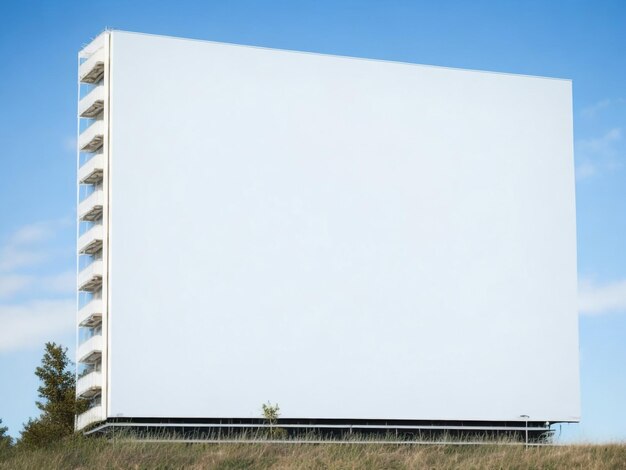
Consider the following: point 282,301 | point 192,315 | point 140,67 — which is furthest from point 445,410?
point 140,67

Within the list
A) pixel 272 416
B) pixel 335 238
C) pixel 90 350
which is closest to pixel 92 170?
pixel 90 350

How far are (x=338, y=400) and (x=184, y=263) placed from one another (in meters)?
7.09

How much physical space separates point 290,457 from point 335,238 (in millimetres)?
12413

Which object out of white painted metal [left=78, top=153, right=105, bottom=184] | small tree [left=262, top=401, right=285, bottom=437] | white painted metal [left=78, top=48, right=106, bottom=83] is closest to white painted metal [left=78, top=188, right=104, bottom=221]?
white painted metal [left=78, top=153, right=105, bottom=184]

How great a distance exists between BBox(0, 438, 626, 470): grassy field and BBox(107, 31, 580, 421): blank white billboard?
22.9 ft

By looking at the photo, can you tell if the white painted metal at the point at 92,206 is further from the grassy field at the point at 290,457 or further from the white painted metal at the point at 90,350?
the grassy field at the point at 290,457

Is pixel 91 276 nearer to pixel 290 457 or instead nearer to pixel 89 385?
pixel 89 385

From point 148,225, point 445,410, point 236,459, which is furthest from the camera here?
point 445,410

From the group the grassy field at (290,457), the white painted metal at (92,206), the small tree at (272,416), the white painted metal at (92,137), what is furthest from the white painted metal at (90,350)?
the grassy field at (290,457)

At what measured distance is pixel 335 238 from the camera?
137 ft

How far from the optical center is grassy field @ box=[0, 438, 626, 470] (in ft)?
97.7

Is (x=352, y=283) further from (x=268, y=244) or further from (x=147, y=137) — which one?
(x=147, y=137)

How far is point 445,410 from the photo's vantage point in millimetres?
42562

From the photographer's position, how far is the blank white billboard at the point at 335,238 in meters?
39.7
